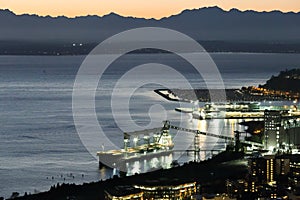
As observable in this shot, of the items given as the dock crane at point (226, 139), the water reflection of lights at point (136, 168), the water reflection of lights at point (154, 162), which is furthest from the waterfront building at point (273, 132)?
the water reflection of lights at point (136, 168)

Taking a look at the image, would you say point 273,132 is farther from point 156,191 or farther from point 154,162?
point 156,191

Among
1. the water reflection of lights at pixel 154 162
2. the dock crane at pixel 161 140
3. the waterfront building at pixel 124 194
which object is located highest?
the dock crane at pixel 161 140

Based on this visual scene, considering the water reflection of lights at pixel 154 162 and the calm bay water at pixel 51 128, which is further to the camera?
the water reflection of lights at pixel 154 162

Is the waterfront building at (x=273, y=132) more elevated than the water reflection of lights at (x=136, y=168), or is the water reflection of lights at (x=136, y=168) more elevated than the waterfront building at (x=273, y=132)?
the waterfront building at (x=273, y=132)

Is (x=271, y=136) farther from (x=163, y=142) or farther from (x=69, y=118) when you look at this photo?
(x=69, y=118)

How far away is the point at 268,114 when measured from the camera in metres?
13.8

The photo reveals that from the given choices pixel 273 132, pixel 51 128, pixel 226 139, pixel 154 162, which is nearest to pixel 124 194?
pixel 154 162

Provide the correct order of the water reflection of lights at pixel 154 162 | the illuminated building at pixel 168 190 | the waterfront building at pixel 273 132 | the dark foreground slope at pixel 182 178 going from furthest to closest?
the waterfront building at pixel 273 132 < the water reflection of lights at pixel 154 162 < the dark foreground slope at pixel 182 178 < the illuminated building at pixel 168 190

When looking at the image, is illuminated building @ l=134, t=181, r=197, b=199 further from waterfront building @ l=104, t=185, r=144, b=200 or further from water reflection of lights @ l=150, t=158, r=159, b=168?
water reflection of lights @ l=150, t=158, r=159, b=168

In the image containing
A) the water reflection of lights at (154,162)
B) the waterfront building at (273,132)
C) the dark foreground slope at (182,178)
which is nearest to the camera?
the dark foreground slope at (182,178)

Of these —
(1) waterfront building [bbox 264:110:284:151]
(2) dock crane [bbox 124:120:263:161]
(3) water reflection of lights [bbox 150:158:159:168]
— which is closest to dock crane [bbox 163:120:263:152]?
(2) dock crane [bbox 124:120:263:161]

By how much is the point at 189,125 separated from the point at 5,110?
4.44 metres

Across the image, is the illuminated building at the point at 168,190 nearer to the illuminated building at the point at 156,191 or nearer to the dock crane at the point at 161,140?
the illuminated building at the point at 156,191

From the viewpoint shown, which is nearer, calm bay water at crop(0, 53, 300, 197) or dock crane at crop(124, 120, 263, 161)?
calm bay water at crop(0, 53, 300, 197)
